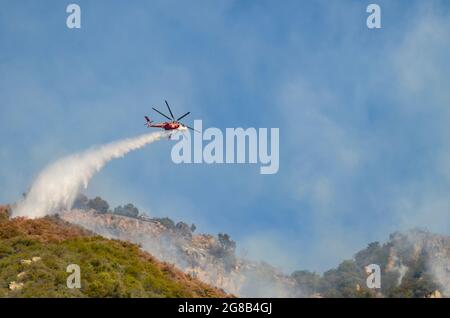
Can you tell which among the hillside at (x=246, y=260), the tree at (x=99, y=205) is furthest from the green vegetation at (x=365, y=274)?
the tree at (x=99, y=205)

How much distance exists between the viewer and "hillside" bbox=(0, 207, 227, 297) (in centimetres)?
6097

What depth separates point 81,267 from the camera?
216 ft

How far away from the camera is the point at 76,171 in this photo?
357 feet

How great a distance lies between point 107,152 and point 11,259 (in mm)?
43019

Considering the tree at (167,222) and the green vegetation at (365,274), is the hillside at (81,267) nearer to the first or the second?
the green vegetation at (365,274)

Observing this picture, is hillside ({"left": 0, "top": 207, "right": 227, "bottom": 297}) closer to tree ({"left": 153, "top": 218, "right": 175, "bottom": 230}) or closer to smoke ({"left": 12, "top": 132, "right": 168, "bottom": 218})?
smoke ({"left": 12, "top": 132, "right": 168, "bottom": 218})

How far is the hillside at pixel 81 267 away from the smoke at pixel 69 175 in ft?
73.4

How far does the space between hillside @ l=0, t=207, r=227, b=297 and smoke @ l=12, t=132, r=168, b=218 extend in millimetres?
22366

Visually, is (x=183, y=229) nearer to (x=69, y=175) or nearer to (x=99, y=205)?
(x=99, y=205)

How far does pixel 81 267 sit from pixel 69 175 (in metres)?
44.4

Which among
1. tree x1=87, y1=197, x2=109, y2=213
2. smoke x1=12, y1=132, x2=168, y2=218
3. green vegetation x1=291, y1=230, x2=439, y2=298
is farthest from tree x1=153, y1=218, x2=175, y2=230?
smoke x1=12, y1=132, x2=168, y2=218

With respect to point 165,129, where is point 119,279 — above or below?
below
